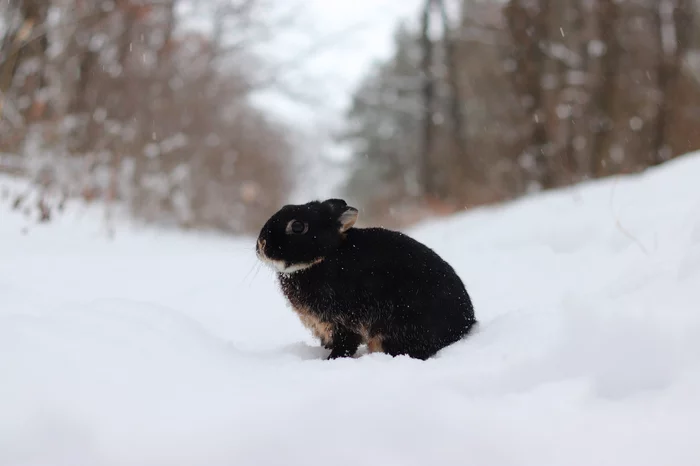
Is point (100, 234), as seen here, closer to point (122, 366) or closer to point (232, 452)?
point (122, 366)

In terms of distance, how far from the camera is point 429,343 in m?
2.24

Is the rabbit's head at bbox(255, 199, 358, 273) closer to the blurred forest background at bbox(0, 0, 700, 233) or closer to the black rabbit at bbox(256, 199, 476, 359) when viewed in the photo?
the black rabbit at bbox(256, 199, 476, 359)

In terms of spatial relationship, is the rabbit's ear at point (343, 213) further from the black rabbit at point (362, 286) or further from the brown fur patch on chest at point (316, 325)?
the brown fur patch on chest at point (316, 325)

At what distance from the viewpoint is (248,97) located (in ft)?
66.3

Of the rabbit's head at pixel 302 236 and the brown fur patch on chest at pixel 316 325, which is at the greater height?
the rabbit's head at pixel 302 236

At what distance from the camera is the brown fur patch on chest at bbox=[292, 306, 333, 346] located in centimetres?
238

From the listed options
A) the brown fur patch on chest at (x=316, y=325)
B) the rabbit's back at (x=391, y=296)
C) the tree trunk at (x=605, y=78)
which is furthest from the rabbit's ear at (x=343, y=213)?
the tree trunk at (x=605, y=78)

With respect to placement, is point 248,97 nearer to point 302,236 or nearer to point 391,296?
point 302,236

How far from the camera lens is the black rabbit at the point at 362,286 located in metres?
2.28

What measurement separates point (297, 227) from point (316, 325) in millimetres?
432

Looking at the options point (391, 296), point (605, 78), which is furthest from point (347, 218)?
point (605, 78)

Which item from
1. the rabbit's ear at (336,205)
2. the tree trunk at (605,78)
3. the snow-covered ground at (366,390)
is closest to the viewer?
the snow-covered ground at (366,390)

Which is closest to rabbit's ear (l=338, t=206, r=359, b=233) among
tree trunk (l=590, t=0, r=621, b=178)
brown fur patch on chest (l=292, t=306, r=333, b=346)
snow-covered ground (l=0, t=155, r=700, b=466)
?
brown fur patch on chest (l=292, t=306, r=333, b=346)

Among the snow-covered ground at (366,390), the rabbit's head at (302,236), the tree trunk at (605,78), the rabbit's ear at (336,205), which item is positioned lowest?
the snow-covered ground at (366,390)
